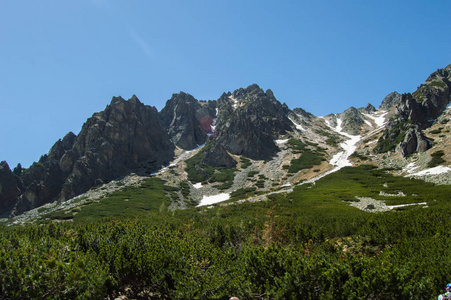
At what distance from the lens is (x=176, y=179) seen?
3361 inches

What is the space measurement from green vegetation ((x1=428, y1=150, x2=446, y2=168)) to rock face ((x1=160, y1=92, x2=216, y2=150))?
4102 inches

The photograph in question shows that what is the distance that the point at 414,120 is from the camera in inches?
3647

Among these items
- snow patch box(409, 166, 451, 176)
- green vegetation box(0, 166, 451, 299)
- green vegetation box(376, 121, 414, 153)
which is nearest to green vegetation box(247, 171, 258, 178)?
snow patch box(409, 166, 451, 176)

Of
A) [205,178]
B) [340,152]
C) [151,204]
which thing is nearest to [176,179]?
[205,178]

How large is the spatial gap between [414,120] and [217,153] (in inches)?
3209

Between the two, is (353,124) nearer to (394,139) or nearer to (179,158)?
(394,139)

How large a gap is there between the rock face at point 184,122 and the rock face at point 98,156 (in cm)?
1084

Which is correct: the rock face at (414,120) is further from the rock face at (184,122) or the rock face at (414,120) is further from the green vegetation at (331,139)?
the rock face at (184,122)

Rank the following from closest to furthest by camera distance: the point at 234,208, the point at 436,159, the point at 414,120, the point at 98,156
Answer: the point at 234,208 < the point at 436,159 < the point at 98,156 < the point at 414,120

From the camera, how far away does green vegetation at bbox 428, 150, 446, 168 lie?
5122 cm

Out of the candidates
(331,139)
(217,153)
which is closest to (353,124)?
(331,139)

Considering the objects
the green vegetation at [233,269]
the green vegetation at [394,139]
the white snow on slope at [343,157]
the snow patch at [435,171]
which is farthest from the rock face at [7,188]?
the green vegetation at [394,139]

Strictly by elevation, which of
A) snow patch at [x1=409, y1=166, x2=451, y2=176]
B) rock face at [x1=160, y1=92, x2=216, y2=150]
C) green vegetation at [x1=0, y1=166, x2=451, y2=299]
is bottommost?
snow patch at [x1=409, y1=166, x2=451, y2=176]

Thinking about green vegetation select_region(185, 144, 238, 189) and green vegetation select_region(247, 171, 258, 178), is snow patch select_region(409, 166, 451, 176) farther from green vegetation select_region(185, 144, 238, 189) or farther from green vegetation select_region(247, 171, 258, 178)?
green vegetation select_region(185, 144, 238, 189)
